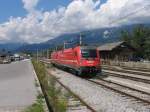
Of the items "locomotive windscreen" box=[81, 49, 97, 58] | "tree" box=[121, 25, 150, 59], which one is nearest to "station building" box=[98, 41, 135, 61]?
"tree" box=[121, 25, 150, 59]

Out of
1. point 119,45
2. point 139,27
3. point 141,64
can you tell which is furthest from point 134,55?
point 141,64

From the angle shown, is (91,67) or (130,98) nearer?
(130,98)

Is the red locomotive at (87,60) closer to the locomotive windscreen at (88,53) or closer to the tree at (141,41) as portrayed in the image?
the locomotive windscreen at (88,53)

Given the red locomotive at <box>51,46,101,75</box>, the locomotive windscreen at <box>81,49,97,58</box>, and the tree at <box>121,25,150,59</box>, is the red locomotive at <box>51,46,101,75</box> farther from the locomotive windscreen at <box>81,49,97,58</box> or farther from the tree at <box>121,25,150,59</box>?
the tree at <box>121,25,150,59</box>

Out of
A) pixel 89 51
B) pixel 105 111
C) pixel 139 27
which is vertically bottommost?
pixel 105 111

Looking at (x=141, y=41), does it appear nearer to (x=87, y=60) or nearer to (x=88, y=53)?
(x=88, y=53)

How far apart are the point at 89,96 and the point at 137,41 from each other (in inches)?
2983

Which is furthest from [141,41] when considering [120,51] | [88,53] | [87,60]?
[87,60]

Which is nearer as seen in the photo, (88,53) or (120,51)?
(88,53)

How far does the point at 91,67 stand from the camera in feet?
108

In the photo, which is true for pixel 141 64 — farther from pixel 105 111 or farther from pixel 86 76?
pixel 105 111

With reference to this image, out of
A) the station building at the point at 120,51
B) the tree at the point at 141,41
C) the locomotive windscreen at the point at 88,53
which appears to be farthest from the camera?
the tree at the point at 141,41

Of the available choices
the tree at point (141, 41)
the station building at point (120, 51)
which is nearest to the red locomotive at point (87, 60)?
the station building at point (120, 51)

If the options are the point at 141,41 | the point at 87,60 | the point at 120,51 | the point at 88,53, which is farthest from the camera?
the point at 141,41
